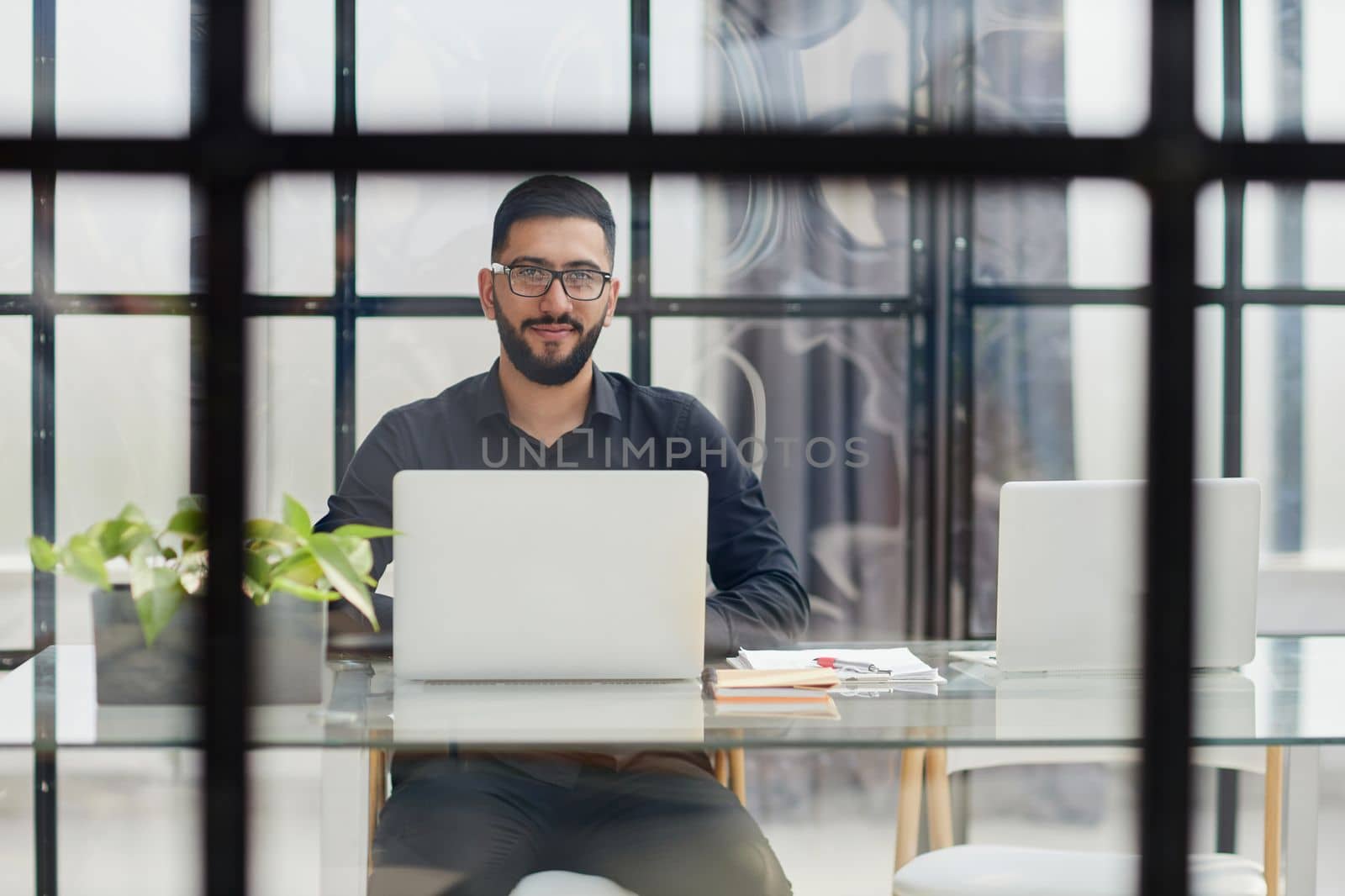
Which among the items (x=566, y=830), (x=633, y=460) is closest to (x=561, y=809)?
(x=566, y=830)

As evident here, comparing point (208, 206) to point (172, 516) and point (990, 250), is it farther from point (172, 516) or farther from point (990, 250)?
point (990, 250)

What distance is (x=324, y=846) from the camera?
1.81m

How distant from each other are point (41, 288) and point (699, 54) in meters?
2.15

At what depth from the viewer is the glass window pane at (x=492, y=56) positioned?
370cm

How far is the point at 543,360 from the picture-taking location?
3207 mm

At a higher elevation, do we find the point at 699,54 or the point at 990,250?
the point at 699,54

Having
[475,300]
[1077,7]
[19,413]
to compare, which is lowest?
[19,413]

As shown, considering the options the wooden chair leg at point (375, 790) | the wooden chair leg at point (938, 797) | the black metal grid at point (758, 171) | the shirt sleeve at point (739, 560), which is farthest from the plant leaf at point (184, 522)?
the wooden chair leg at point (938, 797)

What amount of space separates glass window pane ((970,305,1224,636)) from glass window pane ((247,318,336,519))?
209cm

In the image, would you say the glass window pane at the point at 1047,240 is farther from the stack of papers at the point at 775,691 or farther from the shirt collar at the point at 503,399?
the stack of papers at the point at 775,691

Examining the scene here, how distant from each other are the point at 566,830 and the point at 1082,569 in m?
0.93

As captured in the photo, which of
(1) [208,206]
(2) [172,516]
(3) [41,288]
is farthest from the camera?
(3) [41,288]

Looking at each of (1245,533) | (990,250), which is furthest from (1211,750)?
(990,250)

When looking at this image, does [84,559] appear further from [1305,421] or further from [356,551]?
[1305,421]
